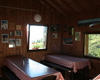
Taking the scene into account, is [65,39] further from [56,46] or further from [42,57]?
[42,57]

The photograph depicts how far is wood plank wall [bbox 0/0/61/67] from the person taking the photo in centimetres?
452

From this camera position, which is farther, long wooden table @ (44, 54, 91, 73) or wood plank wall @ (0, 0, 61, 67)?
wood plank wall @ (0, 0, 61, 67)

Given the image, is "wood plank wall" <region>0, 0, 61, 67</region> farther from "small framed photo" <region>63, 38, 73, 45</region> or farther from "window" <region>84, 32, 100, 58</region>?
"window" <region>84, 32, 100, 58</region>

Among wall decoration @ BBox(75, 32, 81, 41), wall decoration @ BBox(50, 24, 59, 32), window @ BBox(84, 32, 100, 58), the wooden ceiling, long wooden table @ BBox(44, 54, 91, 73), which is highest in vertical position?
the wooden ceiling

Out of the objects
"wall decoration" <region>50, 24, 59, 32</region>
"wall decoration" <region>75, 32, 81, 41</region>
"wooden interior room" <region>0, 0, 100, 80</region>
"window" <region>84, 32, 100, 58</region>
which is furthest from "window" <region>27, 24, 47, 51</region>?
"window" <region>84, 32, 100, 58</region>

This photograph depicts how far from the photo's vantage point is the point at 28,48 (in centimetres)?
503

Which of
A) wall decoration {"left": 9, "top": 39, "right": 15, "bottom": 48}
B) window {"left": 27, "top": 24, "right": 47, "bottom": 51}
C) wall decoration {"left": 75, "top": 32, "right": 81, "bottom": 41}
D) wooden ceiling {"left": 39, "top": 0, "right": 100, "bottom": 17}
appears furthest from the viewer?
window {"left": 27, "top": 24, "right": 47, "bottom": 51}

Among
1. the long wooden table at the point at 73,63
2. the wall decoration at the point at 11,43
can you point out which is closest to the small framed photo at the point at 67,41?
the long wooden table at the point at 73,63

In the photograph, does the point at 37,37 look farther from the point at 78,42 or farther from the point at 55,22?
the point at 78,42

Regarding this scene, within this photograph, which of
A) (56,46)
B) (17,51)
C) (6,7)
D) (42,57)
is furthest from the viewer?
(56,46)

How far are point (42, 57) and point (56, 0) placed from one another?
254 centimetres

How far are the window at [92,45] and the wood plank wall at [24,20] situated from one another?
162 cm

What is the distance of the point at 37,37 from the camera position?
532cm

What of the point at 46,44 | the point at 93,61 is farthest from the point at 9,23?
the point at 93,61
